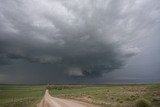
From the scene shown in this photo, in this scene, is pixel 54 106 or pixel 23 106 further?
pixel 23 106

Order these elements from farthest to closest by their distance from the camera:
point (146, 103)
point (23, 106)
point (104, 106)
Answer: point (23, 106) → point (104, 106) → point (146, 103)

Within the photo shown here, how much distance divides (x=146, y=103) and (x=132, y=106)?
2071 mm

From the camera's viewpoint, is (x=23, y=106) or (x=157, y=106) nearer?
(x=157, y=106)

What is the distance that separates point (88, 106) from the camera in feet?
119

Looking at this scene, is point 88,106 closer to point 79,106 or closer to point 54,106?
point 79,106

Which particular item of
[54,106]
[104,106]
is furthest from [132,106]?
[54,106]

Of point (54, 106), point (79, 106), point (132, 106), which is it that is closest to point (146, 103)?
point (132, 106)

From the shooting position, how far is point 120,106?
116ft

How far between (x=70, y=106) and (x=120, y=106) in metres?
7.31

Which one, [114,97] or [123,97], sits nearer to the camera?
[123,97]

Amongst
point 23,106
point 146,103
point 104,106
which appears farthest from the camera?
point 23,106

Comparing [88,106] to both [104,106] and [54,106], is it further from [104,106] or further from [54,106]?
[54,106]

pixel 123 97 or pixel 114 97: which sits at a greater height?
pixel 114 97

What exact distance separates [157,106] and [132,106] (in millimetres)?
3761
